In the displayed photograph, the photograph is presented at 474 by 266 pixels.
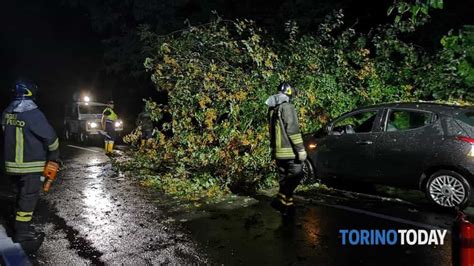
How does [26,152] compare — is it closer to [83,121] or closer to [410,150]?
[410,150]

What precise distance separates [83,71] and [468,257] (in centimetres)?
3811

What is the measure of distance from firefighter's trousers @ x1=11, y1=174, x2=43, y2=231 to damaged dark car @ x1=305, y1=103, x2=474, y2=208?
5.00 meters

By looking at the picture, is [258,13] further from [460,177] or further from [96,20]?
[96,20]

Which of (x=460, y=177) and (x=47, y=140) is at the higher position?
(x=47, y=140)

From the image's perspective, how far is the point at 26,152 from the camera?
537 cm

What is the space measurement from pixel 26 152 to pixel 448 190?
5856mm

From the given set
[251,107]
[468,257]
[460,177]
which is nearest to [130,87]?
[251,107]

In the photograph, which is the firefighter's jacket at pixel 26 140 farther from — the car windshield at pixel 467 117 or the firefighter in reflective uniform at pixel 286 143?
the car windshield at pixel 467 117

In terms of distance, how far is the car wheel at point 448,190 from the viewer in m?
6.43

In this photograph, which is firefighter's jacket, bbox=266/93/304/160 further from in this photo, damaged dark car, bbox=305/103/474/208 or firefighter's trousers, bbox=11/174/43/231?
firefighter's trousers, bbox=11/174/43/231

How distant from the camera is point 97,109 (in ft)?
66.2

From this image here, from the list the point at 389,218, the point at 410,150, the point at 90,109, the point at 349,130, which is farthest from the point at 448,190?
the point at 90,109

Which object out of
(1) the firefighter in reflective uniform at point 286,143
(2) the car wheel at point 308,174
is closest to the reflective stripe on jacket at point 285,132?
(1) the firefighter in reflective uniform at point 286,143

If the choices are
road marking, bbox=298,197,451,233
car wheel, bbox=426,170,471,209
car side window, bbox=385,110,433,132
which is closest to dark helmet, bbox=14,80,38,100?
road marking, bbox=298,197,451,233
